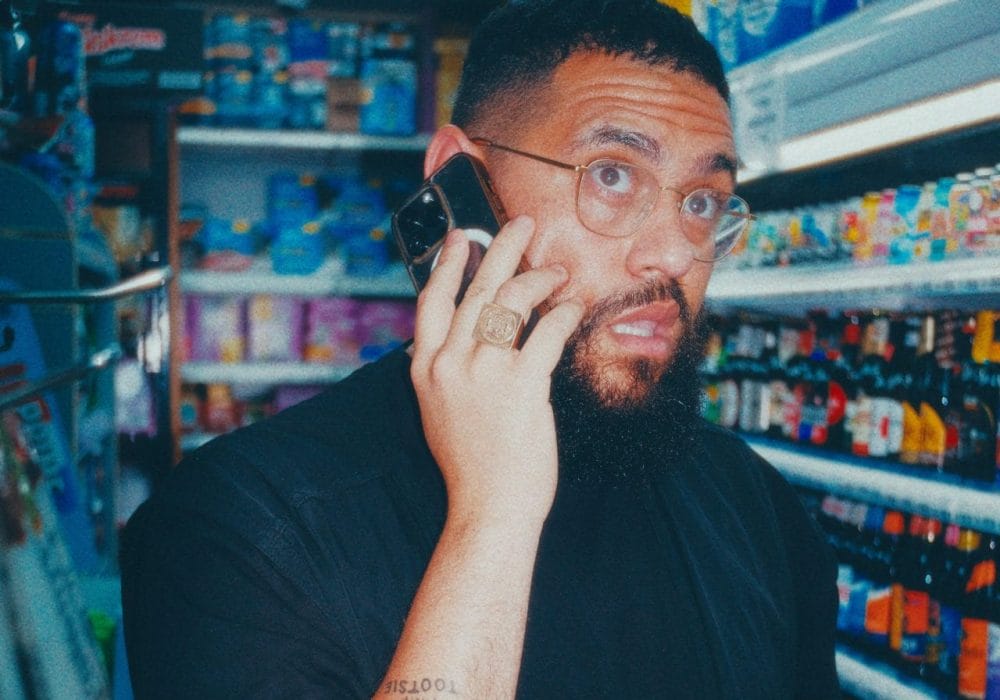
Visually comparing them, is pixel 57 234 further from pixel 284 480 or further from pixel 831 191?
pixel 831 191

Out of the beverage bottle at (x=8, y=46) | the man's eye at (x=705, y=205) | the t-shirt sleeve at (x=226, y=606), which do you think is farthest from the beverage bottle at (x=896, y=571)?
the beverage bottle at (x=8, y=46)

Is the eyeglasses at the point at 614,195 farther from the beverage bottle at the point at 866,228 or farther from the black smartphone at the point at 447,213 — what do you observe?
the beverage bottle at the point at 866,228

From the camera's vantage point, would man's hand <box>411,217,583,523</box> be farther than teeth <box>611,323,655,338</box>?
No

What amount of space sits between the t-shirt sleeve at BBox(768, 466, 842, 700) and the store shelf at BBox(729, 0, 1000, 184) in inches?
42.0

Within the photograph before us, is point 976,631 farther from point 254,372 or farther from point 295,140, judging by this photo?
point 295,140

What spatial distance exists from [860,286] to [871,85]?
0.51 meters

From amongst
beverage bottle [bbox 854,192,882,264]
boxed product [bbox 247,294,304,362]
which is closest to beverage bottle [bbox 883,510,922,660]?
beverage bottle [bbox 854,192,882,264]

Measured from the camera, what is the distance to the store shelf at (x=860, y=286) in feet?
5.66

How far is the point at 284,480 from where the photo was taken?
0.92 meters

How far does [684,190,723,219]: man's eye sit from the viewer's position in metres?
1.18

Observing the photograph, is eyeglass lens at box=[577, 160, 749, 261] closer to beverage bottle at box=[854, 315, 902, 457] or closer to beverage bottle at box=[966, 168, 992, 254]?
beverage bottle at box=[966, 168, 992, 254]

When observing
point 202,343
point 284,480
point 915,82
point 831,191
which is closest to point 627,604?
point 284,480

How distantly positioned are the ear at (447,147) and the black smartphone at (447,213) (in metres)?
0.08

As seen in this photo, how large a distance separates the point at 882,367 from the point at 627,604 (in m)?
1.51
